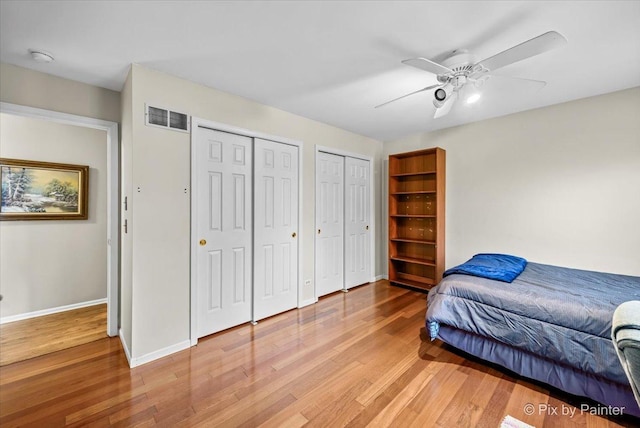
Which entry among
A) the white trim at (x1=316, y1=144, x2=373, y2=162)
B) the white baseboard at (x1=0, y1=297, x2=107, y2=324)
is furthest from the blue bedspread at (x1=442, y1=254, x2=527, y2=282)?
the white baseboard at (x1=0, y1=297, x2=107, y2=324)

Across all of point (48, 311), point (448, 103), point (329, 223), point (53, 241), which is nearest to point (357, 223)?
point (329, 223)

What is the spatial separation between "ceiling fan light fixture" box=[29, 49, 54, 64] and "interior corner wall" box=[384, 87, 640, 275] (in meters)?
4.41

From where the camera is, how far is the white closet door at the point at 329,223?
373 centimetres

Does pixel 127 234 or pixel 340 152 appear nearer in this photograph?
pixel 127 234

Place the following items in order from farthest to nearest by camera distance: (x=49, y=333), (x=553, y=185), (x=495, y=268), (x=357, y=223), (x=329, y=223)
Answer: (x=357, y=223) → (x=329, y=223) → (x=553, y=185) → (x=49, y=333) → (x=495, y=268)

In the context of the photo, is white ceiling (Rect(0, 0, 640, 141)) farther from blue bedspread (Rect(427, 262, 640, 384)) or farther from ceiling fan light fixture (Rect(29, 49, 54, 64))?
blue bedspread (Rect(427, 262, 640, 384))

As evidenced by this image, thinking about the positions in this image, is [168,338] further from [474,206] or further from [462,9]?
[474,206]

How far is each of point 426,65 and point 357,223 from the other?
109 inches

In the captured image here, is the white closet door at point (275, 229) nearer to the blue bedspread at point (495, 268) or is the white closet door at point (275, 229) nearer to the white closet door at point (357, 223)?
the white closet door at point (357, 223)

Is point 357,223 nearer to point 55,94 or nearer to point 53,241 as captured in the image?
point 55,94

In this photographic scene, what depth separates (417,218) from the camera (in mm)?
4301

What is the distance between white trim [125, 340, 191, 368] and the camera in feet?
7.12

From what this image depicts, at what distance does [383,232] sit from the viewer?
476 cm

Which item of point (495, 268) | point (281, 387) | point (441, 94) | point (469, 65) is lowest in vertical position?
point (281, 387)
